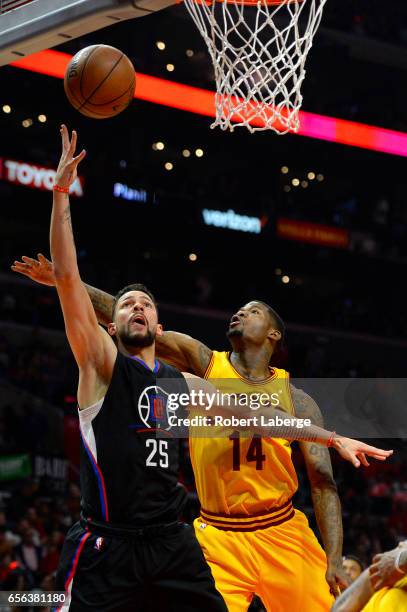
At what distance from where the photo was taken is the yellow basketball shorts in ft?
17.0

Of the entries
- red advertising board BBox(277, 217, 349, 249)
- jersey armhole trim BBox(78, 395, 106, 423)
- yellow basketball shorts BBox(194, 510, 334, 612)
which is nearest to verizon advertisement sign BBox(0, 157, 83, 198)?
red advertising board BBox(277, 217, 349, 249)

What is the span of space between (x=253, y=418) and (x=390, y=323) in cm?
1974

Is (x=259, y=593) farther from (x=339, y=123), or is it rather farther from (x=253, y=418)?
(x=339, y=123)

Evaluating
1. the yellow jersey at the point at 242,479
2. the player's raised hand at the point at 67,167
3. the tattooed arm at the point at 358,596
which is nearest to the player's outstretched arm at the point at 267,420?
the yellow jersey at the point at 242,479

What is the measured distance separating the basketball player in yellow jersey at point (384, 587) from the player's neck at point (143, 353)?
5.10ft

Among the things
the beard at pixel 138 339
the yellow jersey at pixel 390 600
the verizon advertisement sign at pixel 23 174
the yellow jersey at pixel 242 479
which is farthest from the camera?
the verizon advertisement sign at pixel 23 174

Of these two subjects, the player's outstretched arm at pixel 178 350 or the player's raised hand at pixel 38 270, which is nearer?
the player's raised hand at pixel 38 270

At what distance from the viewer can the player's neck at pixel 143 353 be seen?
4.41 m

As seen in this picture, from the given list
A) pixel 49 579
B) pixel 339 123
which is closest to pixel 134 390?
pixel 49 579

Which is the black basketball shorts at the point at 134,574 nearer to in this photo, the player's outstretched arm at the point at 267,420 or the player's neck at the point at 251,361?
the player's outstretched arm at the point at 267,420

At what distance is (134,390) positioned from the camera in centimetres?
425

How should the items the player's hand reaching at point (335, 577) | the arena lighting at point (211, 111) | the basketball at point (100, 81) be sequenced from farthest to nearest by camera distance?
1. the arena lighting at point (211, 111)
2. the basketball at point (100, 81)
3. the player's hand reaching at point (335, 577)

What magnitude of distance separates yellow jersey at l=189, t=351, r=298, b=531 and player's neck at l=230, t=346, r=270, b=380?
45 centimetres

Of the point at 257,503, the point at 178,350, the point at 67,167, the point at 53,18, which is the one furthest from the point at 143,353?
the point at 53,18
